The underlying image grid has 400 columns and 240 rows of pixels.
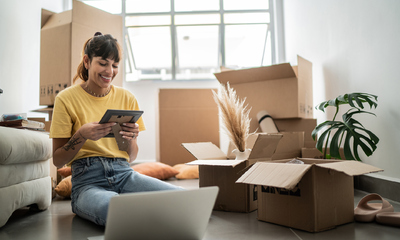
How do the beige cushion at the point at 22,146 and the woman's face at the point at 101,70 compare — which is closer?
the beige cushion at the point at 22,146

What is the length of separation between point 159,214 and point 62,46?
88.7 inches

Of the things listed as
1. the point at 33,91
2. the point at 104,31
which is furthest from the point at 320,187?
the point at 33,91

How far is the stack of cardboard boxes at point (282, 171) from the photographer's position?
4.08ft

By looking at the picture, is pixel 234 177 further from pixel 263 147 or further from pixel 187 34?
pixel 187 34

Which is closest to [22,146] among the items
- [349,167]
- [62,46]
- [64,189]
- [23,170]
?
[23,170]

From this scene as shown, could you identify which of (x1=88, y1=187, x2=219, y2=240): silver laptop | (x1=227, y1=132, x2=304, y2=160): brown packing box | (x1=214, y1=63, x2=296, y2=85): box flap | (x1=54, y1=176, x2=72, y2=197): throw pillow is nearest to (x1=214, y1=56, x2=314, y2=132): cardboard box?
(x1=214, y1=63, x2=296, y2=85): box flap

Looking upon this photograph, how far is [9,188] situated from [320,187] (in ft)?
4.10

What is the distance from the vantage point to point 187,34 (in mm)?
4172

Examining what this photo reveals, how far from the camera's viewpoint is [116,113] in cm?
130

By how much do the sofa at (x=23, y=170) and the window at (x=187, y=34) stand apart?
258cm

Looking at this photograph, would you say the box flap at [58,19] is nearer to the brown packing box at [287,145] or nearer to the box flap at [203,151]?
the box flap at [203,151]

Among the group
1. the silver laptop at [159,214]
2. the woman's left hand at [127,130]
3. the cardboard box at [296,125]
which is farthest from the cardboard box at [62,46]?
the silver laptop at [159,214]

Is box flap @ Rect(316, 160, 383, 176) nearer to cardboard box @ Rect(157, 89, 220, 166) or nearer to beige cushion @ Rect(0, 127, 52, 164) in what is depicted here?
beige cushion @ Rect(0, 127, 52, 164)

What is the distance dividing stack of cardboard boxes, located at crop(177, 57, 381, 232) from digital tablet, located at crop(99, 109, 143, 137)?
1.32 ft
